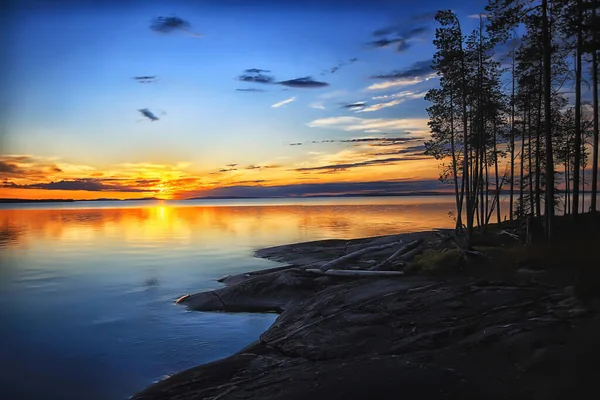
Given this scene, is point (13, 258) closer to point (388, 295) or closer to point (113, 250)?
point (113, 250)

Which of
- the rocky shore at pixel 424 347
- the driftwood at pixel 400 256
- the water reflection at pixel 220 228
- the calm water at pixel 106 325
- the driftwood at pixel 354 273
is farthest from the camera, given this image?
the water reflection at pixel 220 228

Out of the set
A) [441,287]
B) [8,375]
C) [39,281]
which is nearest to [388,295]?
[441,287]

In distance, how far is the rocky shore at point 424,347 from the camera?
873 cm

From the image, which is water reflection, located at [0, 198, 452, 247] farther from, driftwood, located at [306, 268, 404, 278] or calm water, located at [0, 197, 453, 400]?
driftwood, located at [306, 268, 404, 278]

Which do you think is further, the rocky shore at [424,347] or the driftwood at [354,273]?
the driftwood at [354,273]

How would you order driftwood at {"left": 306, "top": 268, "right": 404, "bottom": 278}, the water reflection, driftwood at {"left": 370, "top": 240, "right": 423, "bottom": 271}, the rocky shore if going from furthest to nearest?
the water reflection
driftwood at {"left": 370, "top": 240, "right": 423, "bottom": 271}
driftwood at {"left": 306, "top": 268, "right": 404, "bottom": 278}
the rocky shore

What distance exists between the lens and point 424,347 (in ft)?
35.4

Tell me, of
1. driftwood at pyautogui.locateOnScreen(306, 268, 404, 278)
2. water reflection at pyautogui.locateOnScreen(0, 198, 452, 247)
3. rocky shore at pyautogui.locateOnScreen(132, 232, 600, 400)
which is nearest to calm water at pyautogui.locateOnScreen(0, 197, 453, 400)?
rocky shore at pyautogui.locateOnScreen(132, 232, 600, 400)

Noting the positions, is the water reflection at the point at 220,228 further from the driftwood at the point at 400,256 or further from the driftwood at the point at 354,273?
the driftwood at the point at 354,273

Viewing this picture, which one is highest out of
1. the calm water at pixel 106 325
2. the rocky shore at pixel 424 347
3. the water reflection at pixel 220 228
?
the rocky shore at pixel 424 347

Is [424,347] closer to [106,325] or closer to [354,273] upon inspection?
[354,273]

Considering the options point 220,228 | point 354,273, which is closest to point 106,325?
point 354,273

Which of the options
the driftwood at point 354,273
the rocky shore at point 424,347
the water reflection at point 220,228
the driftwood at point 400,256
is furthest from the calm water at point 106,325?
the water reflection at point 220,228

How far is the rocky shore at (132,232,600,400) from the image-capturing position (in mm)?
8734
